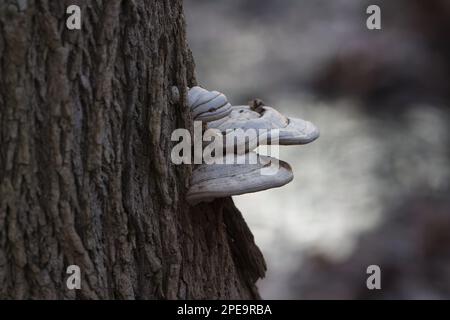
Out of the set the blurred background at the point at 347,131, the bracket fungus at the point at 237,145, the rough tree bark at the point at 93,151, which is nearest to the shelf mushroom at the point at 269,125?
the bracket fungus at the point at 237,145

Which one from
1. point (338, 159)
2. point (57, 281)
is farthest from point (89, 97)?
point (338, 159)

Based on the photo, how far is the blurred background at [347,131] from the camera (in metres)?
3.25

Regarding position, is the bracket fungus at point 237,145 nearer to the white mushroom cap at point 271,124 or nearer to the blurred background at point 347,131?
the white mushroom cap at point 271,124

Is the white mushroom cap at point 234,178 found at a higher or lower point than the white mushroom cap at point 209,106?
lower

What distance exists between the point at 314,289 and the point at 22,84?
83.2 inches

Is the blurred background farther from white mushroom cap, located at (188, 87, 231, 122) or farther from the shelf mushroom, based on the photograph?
white mushroom cap, located at (188, 87, 231, 122)

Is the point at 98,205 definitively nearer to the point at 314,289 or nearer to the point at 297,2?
the point at 314,289

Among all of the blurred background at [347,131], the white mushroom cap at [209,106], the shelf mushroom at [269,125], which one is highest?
the white mushroom cap at [209,106]

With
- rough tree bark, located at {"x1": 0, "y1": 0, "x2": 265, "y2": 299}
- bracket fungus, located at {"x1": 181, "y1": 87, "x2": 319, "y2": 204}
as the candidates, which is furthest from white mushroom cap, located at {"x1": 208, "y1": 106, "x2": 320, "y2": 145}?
rough tree bark, located at {"x1": 0, "y1": 0, "x2": 265, "y2": 299}

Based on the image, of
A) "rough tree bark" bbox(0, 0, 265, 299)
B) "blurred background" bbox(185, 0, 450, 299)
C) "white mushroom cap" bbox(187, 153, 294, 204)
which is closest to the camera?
"rough tree bark" bbox(0, 0, 265, 299)

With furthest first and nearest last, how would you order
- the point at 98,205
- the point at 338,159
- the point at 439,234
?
the point at 338,159 < the point at 439,234 < the point at 98,205

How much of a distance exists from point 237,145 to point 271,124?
0.11 m

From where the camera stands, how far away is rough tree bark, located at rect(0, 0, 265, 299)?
134 cm

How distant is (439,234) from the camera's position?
11.0 feet
